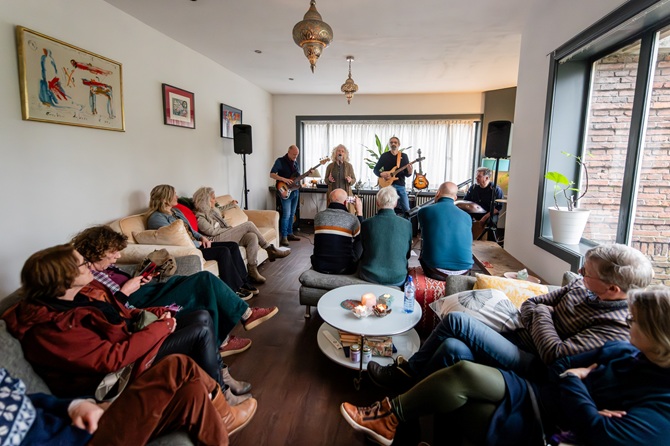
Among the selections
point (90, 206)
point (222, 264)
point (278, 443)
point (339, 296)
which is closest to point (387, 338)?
point (339, 296)

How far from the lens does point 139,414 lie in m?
1.13

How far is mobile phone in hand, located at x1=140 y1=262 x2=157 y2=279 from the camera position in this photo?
219 centimetres

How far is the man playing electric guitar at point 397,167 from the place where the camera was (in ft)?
18.1

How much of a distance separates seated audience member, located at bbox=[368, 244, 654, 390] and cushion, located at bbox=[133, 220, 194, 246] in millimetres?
2028

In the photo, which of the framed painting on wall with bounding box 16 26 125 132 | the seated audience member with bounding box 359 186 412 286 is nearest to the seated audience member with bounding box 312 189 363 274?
the seated audience member with bounding box 359 186 412 286

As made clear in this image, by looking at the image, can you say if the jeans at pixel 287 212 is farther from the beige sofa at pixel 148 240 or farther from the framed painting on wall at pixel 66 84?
the framed painting on wall at pixel 66 84

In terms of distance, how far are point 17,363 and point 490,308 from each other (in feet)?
6.54

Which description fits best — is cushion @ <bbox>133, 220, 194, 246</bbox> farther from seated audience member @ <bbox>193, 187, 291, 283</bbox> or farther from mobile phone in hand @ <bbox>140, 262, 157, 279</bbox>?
seated audience member @ <bbox>193, 187, 291, 283</bbox>

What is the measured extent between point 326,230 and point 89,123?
206 centimetres

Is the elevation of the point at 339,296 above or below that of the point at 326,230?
below

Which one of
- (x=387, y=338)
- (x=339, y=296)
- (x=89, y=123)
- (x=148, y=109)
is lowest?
(x=387, y=338)

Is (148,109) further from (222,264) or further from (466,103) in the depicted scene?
(466,103)

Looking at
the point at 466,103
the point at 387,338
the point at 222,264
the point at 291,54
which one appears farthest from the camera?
the point at 466,103

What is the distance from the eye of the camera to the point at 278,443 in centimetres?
163
